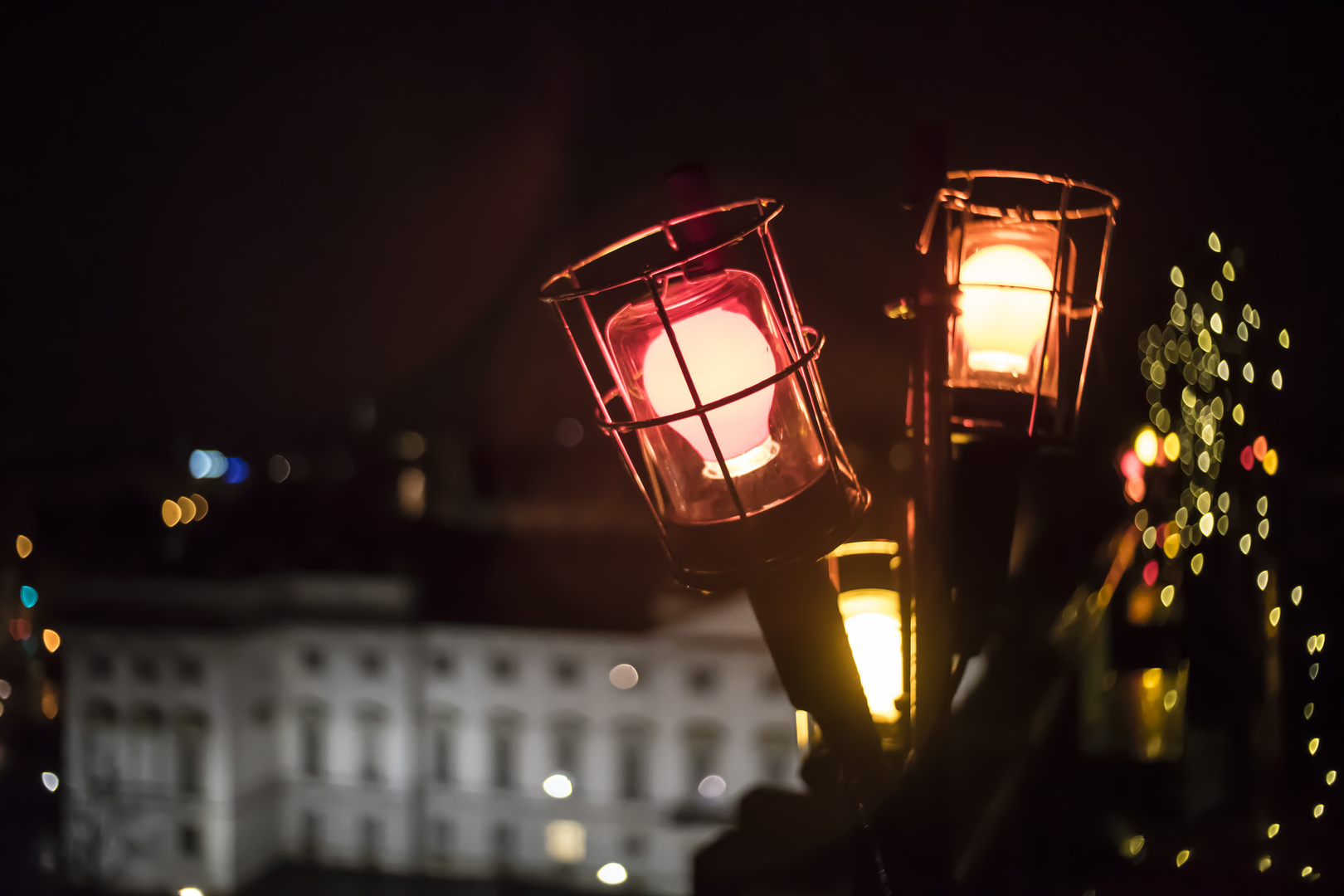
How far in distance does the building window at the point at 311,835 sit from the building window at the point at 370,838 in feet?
4.02

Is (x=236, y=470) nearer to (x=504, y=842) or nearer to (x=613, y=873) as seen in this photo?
(x=504, y=842)

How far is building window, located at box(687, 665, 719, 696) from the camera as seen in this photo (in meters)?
21.7

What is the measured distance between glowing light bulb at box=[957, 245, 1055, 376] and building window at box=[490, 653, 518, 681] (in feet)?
74.5

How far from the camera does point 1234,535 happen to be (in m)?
2.55

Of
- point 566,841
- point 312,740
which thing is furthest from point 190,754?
point 566,841

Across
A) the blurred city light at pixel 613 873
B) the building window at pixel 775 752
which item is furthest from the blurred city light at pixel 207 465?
the building window at pixel 775 752

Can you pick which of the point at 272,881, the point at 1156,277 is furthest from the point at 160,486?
the point at 1156,277

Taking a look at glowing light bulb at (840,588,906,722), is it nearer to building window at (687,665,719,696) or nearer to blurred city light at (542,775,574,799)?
building window at (687,665,719,696)

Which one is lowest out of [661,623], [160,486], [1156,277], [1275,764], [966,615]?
[1275,764]

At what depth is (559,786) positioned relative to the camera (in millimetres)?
23281

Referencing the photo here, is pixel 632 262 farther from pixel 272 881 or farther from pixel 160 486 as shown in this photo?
pixel 160 486

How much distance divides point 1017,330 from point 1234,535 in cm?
155

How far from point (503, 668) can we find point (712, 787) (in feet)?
20.2

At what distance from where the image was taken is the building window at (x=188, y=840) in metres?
23.0
